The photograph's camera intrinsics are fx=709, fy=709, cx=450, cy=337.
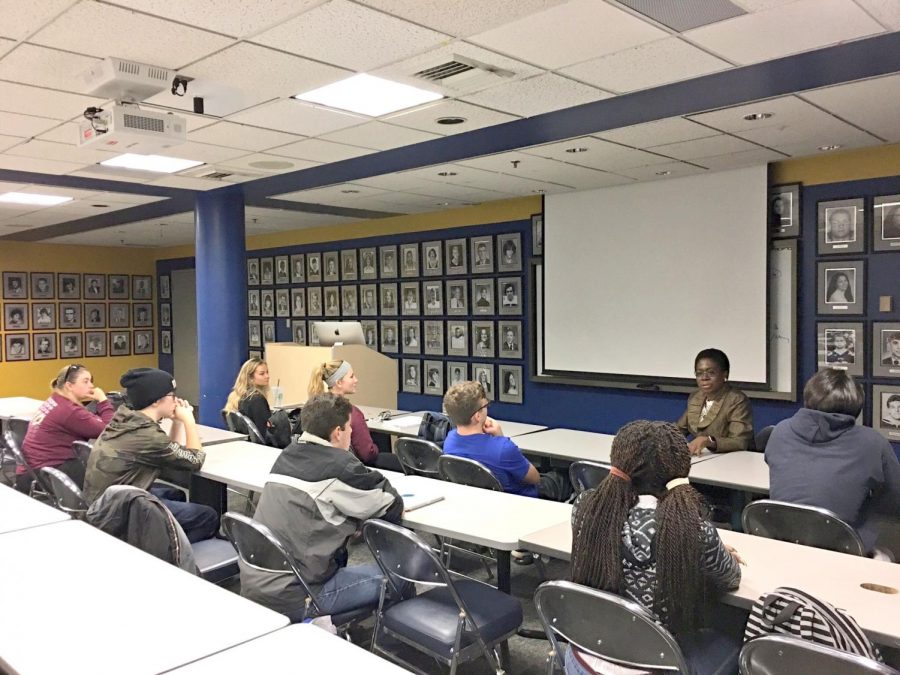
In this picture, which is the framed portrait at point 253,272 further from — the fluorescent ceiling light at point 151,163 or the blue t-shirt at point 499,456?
the blue t-shirt at point 499,456

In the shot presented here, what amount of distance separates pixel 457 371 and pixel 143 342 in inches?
258

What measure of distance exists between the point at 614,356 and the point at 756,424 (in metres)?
1.34

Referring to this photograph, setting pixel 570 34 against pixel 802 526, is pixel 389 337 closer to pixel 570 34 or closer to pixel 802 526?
pixel 570 34

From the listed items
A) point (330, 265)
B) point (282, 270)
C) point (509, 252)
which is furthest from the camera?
point (282, 270)

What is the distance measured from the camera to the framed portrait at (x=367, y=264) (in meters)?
8.66

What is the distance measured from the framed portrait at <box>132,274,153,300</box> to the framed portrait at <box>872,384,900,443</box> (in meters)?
10.6

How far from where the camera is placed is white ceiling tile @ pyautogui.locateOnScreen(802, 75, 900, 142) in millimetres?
3381

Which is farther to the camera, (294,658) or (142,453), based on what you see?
(142,453)

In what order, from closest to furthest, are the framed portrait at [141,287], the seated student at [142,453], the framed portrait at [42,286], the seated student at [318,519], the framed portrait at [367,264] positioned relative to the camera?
the seated student at [318,519] < the seated student at [142,453] < the framed portrait at [367,264] < the framed portrait at [42,286] < the framed portrait at [141,287]

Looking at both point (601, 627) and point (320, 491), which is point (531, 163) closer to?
point (320, 491)

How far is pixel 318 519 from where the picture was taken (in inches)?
101

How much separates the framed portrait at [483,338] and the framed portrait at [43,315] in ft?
22.8

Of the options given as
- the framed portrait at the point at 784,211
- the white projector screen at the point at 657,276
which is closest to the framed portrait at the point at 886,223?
the framed portrait at the point at 784,211

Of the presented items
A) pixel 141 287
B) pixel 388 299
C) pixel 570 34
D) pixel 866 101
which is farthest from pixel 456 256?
pixel 141 287
